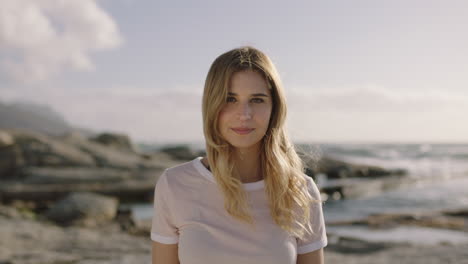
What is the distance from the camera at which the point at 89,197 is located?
10.9 meters

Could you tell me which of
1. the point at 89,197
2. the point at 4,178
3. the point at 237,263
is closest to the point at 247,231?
the point at 237,263

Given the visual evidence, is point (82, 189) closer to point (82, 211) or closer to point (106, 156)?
point (106, 156)

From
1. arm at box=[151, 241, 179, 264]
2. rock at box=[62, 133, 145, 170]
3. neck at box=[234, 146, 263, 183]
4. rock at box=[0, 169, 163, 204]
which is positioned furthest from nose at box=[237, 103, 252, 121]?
rock at box=[62, 133, 145, 170]

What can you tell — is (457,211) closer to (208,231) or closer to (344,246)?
(344,246)

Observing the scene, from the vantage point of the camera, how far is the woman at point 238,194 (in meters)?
2.23

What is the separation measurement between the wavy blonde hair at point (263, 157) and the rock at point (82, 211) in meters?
8.18

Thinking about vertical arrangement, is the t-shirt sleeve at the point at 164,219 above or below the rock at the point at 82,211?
above

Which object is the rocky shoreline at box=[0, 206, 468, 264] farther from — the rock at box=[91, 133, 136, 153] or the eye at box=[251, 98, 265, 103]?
the rock at box=[91, 133, 136, 153]

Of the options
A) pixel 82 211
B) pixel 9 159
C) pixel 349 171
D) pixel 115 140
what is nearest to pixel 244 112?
pixel 82 211

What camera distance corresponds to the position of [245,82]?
7.44 feet

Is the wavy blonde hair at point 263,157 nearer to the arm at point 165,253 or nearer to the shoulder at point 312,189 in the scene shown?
the shoulder at point 312,189

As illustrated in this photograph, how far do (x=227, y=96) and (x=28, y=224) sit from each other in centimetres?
773

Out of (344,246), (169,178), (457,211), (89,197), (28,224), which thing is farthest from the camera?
(457,211)

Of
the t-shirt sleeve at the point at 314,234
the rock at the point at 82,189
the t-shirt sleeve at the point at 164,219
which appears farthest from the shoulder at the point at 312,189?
the rock at the point at 82,189
